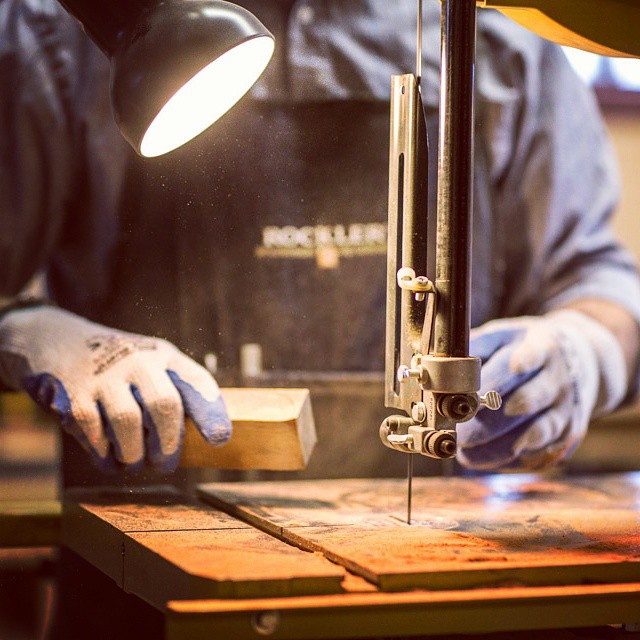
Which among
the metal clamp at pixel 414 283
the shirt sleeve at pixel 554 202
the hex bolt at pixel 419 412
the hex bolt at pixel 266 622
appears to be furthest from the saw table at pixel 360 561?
the shirt sleeve at pixel 554 202

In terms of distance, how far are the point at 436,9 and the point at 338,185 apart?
0.42 metres

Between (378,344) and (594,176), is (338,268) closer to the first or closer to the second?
(378,344)

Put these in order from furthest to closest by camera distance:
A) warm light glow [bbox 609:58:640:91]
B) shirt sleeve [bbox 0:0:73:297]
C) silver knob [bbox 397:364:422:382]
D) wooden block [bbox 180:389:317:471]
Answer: warm light glow [bbox 609:58:640:91]
shirt sleeve [bbox 0:0:73:297]
wooden block [bbox 180:389:317:471]
silver knob [bbox 397:364:422:382]

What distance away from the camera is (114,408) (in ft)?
3.92

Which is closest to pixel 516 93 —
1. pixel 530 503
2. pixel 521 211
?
pixel 521 211

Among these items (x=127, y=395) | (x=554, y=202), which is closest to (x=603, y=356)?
(x=554, y=202)

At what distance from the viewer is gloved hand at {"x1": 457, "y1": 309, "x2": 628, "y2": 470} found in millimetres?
1346

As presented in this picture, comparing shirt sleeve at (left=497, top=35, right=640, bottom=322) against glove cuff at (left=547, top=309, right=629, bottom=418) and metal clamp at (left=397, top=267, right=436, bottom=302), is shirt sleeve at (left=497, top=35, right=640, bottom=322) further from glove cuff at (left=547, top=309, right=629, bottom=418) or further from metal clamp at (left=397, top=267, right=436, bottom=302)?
metal clamp at (left=397, top=267, right=436, bottom=302)

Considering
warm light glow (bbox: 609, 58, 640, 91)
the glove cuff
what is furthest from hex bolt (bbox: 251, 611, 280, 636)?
warm light glow (bbox: 609, 58, 640, 91)

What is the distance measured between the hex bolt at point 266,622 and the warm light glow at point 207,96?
0.52 m

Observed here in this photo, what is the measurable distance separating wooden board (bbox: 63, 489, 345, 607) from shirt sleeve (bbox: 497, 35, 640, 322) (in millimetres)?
904

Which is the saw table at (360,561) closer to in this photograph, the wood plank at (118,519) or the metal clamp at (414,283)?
the wood plank at (118,519)

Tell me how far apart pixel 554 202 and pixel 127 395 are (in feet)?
3.33

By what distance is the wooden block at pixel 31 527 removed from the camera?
4.39 feet
